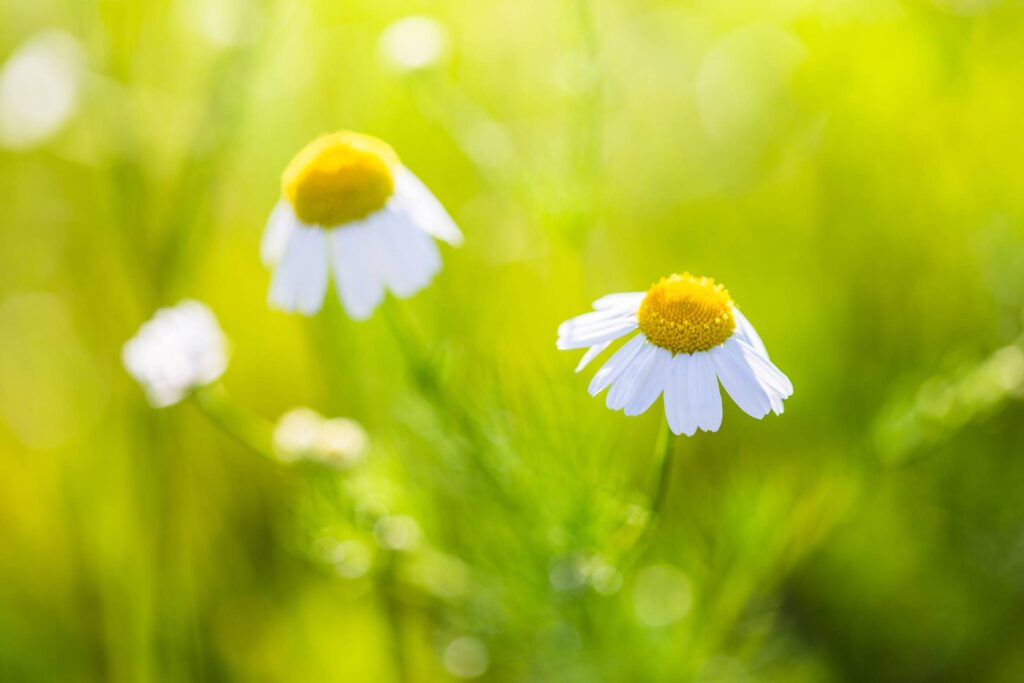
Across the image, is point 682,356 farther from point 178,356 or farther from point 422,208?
point 178,356

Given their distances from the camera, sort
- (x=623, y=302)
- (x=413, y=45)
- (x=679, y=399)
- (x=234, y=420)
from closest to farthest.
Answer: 1. (x=679, y=399)
2. (x=623, y=302)
3. (x=413, y=45)
4. (x=234, y=420)

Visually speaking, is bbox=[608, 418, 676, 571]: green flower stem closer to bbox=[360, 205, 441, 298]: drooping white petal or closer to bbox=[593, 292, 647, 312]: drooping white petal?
bbox=[593, 292, 647, 312]: drooping white petal

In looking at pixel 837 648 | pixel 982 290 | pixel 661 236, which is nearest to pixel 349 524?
pixel 837 648

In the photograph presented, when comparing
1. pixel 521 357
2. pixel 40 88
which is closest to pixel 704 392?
pixel 521 357

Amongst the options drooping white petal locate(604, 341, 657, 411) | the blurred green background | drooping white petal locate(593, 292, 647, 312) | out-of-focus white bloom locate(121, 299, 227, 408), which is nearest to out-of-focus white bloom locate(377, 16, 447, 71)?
the blurred green background

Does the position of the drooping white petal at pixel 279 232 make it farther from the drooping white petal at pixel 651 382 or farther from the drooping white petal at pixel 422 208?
the drooping white petal at pixel 651 382

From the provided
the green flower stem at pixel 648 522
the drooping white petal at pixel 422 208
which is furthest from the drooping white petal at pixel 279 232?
the green flower stem at pixel 648 522
